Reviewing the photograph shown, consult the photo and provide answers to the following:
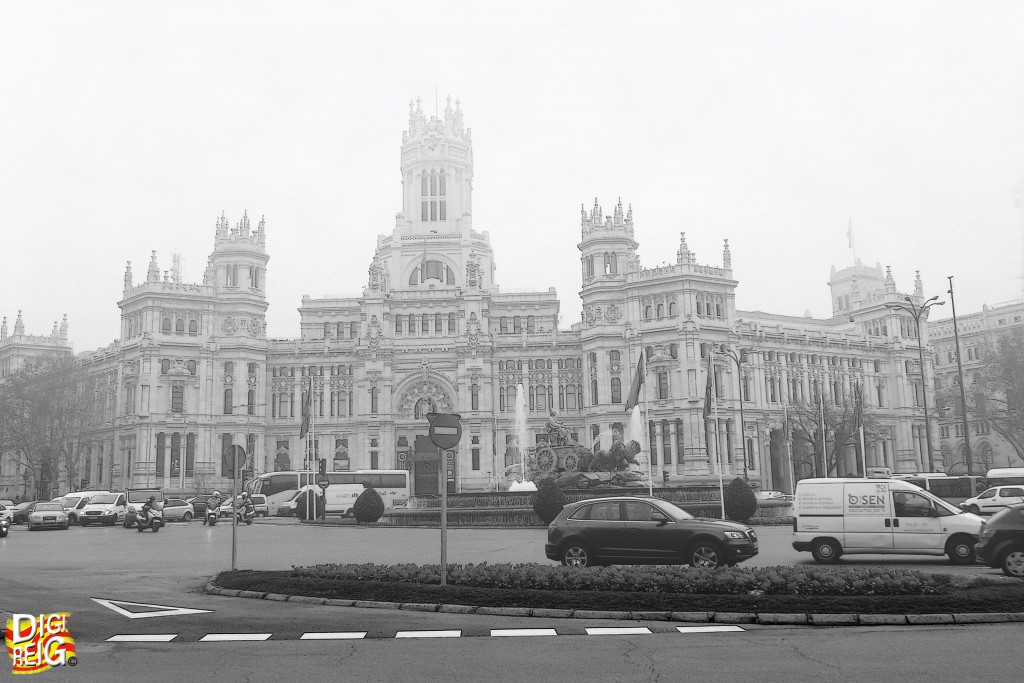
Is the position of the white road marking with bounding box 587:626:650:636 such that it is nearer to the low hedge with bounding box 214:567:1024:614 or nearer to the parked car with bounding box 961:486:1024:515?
the low hedge with bounding box 214:567:1024:614

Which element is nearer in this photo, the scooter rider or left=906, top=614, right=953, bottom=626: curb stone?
left=906, top=614, right=953, bottom=626: curb stone

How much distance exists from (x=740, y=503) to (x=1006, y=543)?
2130 centimetres

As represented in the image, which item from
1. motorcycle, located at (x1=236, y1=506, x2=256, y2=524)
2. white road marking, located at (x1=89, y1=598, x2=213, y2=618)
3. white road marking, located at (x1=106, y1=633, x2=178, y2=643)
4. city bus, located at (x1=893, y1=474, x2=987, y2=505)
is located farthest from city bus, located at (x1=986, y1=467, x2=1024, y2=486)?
white road marking, located at (x1=106, y1=633, x2=178, y2=643)

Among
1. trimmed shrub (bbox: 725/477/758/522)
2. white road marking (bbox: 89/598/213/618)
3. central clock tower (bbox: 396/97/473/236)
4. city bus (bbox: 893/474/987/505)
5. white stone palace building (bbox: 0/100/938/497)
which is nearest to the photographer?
white road marking (bbox: 89/598/213/618)

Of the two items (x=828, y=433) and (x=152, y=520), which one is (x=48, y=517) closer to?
(x=152, y=520)

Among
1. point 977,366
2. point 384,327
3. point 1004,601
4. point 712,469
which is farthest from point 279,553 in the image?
point 977,366

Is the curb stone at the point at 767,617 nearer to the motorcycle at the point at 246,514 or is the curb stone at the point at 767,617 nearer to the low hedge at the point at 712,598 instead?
the low hedge at the point at 712,598

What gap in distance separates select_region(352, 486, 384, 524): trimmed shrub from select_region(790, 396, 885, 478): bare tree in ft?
160

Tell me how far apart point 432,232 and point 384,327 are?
1826 centimetres

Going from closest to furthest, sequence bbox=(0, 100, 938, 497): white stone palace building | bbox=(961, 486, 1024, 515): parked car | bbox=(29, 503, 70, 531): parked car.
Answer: bbox=(961, 486, 1024, 515): parked car
bbox=(29, 503, 70, 531): parked car
bbox=(0, 100, 938, 497): white stone palace building

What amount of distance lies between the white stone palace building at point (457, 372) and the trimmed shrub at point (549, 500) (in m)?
45.1

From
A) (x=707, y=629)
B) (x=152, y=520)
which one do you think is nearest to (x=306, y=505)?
(x=152, y=520)

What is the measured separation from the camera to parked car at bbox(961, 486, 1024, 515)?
38.2m

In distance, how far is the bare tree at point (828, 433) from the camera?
85.8m
